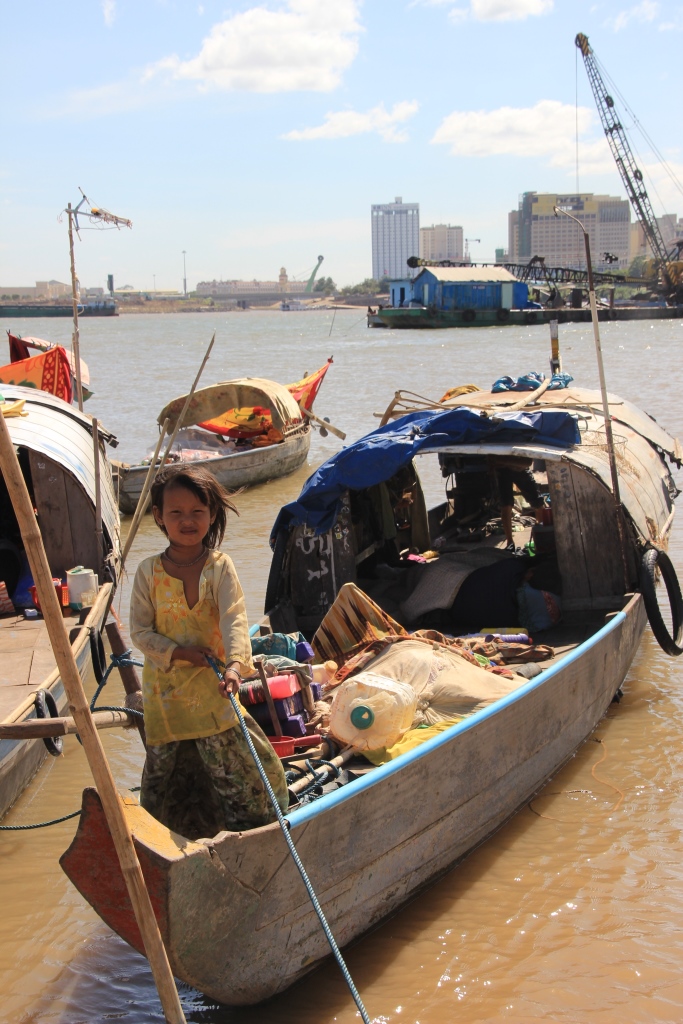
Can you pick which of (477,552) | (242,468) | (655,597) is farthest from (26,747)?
(242,468)

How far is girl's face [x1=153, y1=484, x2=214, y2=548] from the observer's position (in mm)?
3219

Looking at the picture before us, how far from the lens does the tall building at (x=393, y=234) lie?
184m

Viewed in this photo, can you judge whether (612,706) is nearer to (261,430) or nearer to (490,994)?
(490,994)

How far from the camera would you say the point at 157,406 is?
80.3 feet

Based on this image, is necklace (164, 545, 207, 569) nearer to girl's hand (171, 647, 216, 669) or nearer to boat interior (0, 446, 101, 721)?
girl's hand (171, 647, 216, 669)

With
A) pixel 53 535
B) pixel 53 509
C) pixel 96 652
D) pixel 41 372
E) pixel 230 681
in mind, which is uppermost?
pixel 41 372

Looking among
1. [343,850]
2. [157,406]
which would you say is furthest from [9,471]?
[157,406]

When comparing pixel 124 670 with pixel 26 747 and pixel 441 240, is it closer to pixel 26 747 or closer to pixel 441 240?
pixel 26 747

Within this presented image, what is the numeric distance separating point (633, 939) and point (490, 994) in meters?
0.72

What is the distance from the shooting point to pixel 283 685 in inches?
184

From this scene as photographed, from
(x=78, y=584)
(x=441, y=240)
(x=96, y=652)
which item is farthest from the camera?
(x=441, y=240)

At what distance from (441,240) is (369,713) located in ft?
605

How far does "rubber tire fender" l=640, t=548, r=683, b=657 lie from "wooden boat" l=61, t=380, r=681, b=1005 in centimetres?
5

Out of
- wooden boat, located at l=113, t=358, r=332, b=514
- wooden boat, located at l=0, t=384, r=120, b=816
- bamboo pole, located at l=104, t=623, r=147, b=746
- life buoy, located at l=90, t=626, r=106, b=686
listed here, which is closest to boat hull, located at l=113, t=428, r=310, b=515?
wooden boat, located at l=113, t=358, r=332, b=514
